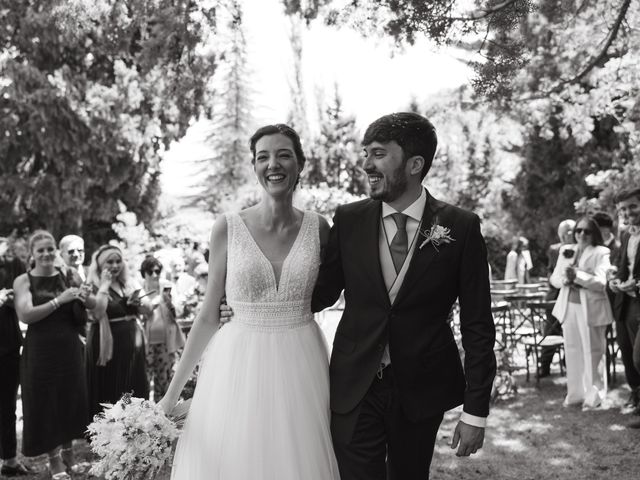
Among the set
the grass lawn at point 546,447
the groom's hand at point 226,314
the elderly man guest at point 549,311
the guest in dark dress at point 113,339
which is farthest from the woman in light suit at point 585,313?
the groom's hand at point 226,314

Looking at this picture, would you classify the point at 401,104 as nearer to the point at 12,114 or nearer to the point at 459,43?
the point at 12,114

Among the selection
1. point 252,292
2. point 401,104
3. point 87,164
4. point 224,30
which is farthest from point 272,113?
point 252,292

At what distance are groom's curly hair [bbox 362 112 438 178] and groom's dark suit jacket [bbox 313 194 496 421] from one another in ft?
0.95

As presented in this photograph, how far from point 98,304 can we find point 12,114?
14.1m

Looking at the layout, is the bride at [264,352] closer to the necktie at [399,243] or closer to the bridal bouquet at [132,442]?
the bridal bouquet at [132,442]

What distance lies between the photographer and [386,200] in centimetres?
316

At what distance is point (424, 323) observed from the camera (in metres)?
3.06

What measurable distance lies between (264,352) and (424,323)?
2.89ft

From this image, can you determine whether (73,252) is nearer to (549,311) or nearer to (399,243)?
(399,243)

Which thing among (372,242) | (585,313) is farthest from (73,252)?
(585,313)

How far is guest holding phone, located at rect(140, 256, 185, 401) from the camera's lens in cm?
776

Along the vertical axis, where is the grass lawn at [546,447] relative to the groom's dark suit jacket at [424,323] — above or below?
below

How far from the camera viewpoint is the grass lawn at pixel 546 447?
5.69 metres

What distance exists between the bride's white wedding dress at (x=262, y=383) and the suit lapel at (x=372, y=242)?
0.49m
